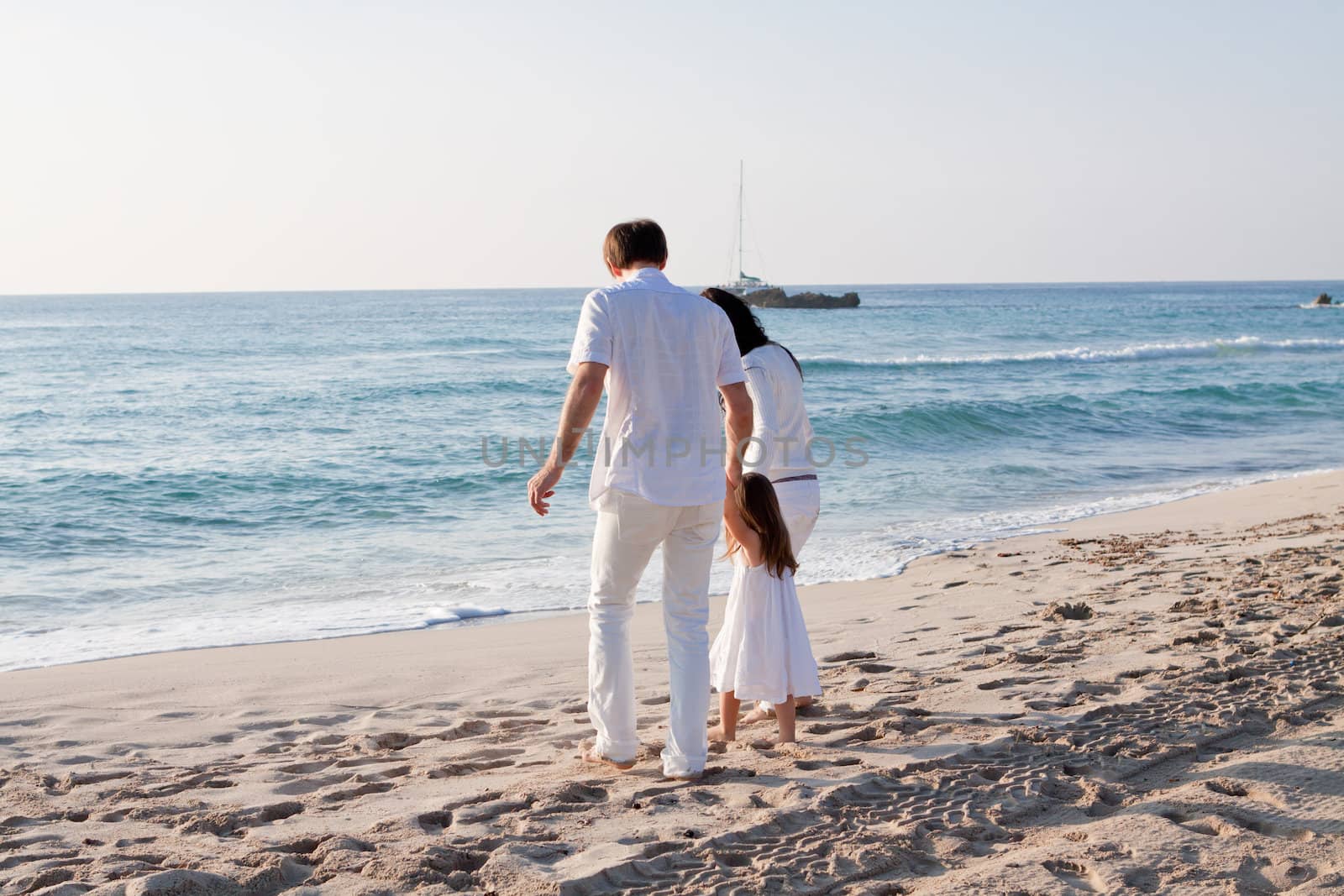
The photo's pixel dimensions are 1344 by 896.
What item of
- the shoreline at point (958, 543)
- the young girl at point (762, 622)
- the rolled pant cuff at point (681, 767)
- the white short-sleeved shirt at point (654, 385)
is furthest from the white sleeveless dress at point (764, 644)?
the shoreline at point (958, 543)

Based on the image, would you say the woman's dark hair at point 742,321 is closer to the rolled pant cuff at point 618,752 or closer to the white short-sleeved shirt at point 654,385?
the white short-sleeved shirt at point 654,385

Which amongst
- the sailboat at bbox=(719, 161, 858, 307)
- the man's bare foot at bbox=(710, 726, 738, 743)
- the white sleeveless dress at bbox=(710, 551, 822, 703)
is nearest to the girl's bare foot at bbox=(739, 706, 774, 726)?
the man's bare foot at bbox=(710, 726, 738, 743)

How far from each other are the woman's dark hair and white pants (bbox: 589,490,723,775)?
2.69ft

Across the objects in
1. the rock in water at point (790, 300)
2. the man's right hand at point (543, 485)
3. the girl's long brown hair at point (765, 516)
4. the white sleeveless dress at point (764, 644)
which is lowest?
the white sleeveless dress at point (764, 644)

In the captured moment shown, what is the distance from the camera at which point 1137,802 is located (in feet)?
9.81

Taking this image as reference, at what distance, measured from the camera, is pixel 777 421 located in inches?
152

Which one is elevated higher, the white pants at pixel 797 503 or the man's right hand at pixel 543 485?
the man's right hand at pixel 543 485

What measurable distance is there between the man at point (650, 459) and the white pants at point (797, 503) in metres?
0.68

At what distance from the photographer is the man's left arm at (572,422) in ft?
10.1

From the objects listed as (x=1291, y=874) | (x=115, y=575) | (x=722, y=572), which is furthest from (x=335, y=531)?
(x=1291, y=874)

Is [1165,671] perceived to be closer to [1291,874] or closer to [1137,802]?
[1137,802]

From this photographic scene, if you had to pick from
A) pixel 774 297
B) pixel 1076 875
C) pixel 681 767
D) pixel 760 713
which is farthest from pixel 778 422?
pixel 774 297

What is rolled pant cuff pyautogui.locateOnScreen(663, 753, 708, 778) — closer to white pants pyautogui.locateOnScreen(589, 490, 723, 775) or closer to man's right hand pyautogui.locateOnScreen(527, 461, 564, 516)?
white pants pyautogui.locateOnScreen(589, 490, 723, 775)

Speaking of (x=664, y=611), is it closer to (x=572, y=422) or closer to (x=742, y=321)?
(x=572, y=422)
